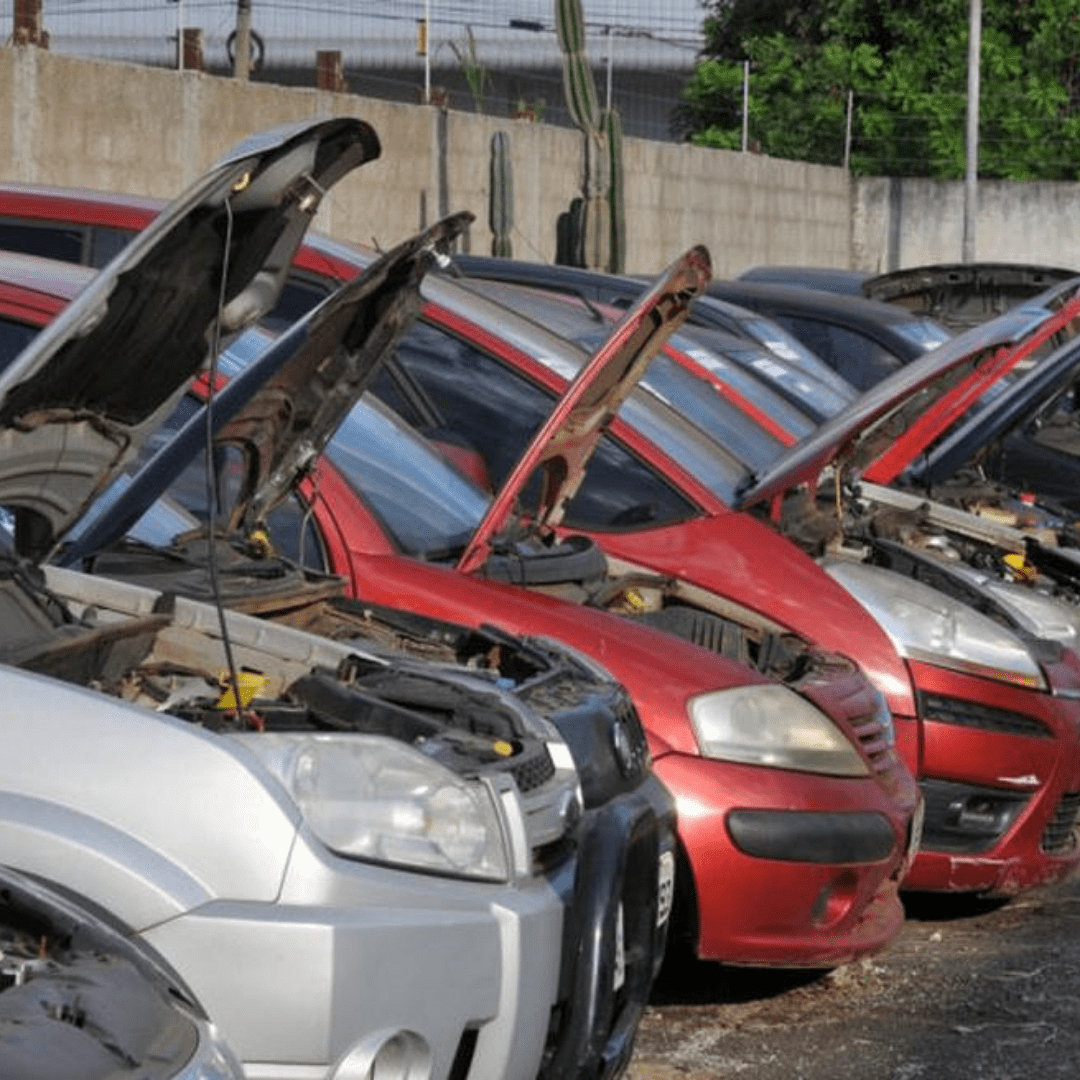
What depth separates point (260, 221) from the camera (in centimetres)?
521

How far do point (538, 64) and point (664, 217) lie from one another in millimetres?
3639

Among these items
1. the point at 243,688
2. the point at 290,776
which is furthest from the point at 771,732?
the point at 290,776

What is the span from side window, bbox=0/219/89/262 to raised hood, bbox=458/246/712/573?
2.02 metres

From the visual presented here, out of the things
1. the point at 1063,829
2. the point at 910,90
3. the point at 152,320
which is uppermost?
the point at 152,320

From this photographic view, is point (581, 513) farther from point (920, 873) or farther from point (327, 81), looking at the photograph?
point (327, 81)

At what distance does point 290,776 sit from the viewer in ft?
13.7

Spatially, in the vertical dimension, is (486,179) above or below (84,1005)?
below

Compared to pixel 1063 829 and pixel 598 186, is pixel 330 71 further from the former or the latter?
pixel 1063 829

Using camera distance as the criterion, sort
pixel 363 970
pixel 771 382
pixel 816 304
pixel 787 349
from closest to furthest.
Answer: pixel 363 970 → pixel 771 382 → pixel 787 349 → pixel 816 304

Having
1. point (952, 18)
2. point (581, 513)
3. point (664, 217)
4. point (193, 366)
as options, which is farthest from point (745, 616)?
point (952, 18)

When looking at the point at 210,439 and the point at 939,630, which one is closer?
the point at 210,439

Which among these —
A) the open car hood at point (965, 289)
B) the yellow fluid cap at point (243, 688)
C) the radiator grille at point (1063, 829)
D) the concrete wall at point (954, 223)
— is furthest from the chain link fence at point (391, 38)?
the yellow fluid cap at point (243, 688)

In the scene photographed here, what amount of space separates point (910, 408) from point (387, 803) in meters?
5.65

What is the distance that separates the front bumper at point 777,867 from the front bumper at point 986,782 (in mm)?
1145
